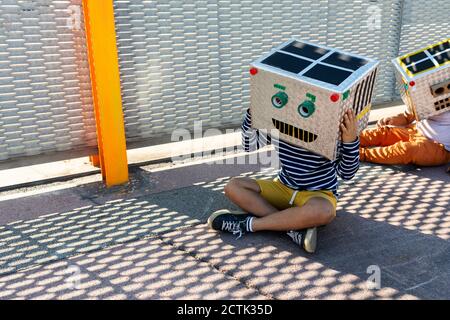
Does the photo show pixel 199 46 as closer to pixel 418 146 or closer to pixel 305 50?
pixel 305 50

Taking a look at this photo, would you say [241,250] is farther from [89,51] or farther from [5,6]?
[5,6]

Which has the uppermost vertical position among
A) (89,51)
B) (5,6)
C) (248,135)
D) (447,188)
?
(5,6)

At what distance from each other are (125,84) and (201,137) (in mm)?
982

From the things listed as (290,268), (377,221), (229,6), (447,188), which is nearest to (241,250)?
(290,268)

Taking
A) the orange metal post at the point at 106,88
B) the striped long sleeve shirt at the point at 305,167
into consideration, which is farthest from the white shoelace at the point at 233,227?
the orange metal post at the point at 106,88

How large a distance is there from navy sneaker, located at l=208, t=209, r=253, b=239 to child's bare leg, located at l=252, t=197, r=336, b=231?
0.52 ft

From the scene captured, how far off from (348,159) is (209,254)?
961mm

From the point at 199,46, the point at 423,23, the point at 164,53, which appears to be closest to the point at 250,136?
the point at 164,53

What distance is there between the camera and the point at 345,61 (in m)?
2.92

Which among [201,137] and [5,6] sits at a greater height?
[5,6]

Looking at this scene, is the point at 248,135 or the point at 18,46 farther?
the point at 18,46

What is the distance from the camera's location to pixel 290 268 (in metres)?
2.79

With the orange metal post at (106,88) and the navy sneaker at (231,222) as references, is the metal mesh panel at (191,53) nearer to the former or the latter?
the orange metal post at (106,88)

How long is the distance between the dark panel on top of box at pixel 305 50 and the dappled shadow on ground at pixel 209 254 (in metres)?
1.09
